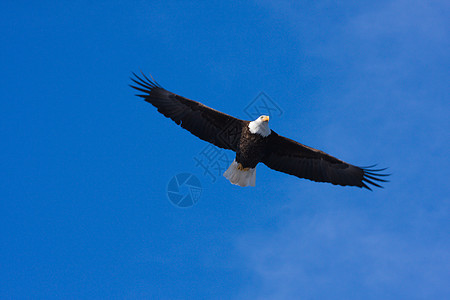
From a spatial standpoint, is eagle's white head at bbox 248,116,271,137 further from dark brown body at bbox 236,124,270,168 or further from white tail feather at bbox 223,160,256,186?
white tail feather at bbox 223,160,256,186

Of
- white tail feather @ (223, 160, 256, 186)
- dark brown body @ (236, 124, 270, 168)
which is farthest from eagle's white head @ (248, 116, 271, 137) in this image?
white tail feather @ (223, 160, 256, 186)

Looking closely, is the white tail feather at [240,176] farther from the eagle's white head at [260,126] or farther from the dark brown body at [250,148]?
the eagle's white head at [260,126]

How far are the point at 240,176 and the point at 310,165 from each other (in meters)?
1.56

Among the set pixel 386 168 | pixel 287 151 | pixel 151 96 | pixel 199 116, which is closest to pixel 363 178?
pixel 386 168

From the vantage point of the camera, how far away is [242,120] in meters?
12.9

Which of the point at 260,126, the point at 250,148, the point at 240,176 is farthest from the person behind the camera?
the point at 240,176

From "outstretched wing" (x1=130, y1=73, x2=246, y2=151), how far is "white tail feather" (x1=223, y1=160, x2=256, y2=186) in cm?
53

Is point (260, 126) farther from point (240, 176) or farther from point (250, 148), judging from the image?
point (240, 176)

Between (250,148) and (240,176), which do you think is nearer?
(250,148)

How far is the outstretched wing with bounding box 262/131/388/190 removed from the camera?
1307 centimetres

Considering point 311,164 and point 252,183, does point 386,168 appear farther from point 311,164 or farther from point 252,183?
point 252,183

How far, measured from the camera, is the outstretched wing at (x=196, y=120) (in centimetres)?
1302

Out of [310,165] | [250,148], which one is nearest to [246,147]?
[250,148]

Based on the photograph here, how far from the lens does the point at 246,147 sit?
42.1ft
